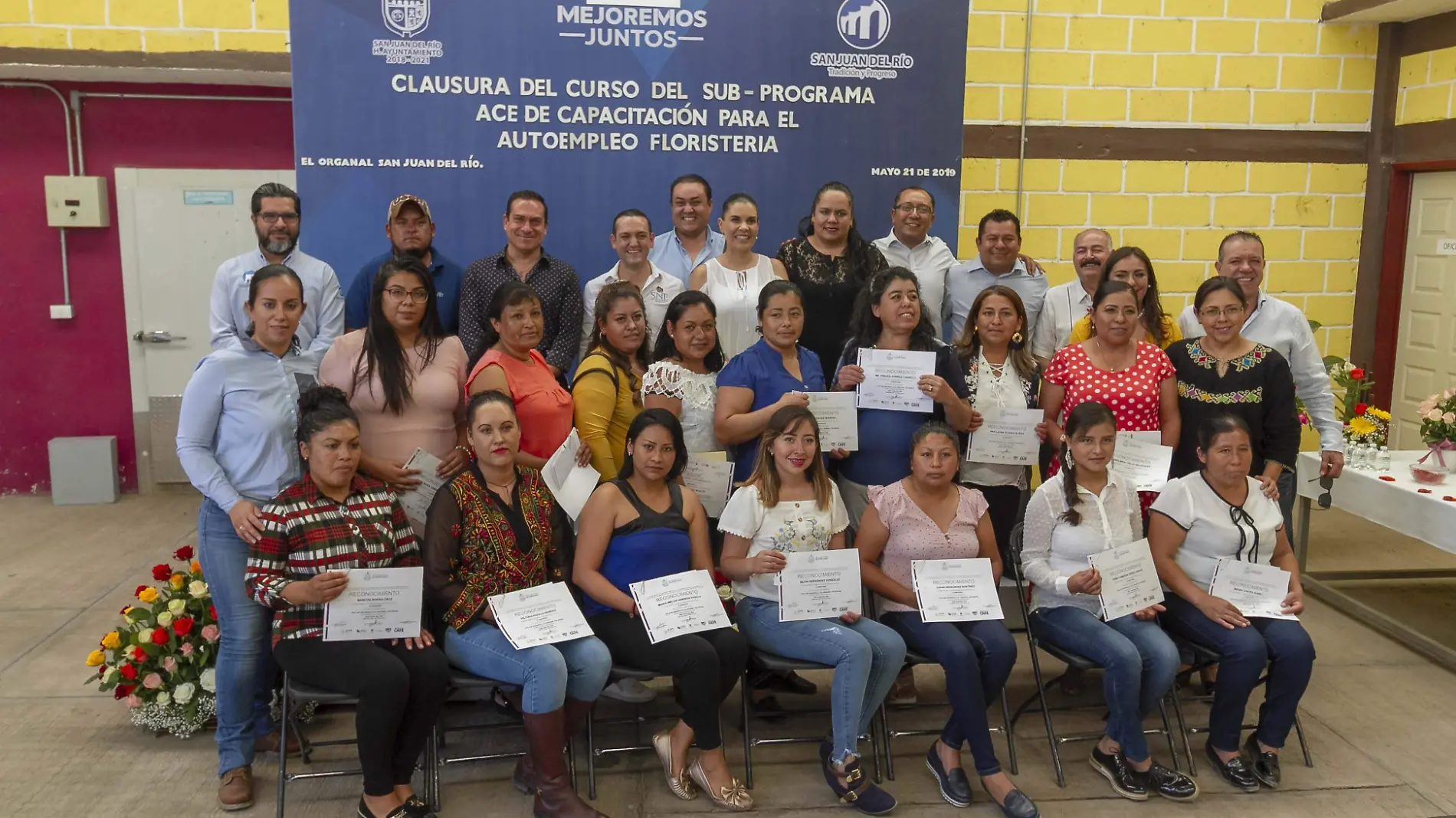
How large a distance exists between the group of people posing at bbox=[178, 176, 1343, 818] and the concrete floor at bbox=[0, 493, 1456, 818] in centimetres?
11

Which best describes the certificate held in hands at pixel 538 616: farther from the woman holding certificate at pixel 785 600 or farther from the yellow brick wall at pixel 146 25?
the yellow brick wall at pixel 146 25

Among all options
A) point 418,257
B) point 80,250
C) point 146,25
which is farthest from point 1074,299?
point 80,250

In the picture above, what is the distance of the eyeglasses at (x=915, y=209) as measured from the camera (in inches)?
172

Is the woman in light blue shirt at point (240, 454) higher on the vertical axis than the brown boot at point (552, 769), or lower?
higher

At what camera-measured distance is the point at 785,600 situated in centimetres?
315

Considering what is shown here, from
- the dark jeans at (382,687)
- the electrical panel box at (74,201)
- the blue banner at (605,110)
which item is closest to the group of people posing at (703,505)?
the dark jeans at (382,687)

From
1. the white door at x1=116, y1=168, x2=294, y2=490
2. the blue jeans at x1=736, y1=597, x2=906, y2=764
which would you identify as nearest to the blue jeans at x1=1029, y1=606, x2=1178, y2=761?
the blue jeans at x1=736, y1=597, x2=906, y2=764

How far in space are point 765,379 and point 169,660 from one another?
7.39 ft

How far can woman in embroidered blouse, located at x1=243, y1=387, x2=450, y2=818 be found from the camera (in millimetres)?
2828

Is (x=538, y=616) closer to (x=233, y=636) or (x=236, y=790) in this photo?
(x=233, y=636)

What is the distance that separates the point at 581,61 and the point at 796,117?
3.65ft

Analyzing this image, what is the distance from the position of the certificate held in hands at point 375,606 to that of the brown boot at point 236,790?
64 centimetres

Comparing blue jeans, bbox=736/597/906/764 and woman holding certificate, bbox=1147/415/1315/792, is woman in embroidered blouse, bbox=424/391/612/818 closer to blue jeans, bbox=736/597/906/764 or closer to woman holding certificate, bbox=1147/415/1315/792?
blue jeans, bbox=736/597/906/764

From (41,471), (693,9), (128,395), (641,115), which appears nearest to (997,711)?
(641,115)
